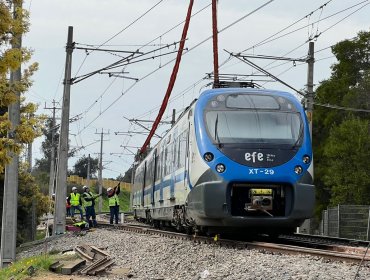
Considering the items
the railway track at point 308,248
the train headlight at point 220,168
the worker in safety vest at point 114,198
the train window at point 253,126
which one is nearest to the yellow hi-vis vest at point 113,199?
the worker in safety vest at point 114,198

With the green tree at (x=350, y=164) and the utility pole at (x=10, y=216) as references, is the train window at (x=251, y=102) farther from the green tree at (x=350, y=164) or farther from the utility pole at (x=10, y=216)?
the green tree at (x=350, y=164)

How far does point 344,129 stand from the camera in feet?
142

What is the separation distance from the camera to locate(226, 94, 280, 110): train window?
15.2 meters

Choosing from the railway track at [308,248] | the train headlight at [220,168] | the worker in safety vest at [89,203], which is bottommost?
the railway track at [308,248]

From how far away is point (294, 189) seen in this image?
14.2 meters

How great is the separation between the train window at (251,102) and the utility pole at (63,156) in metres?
13.0

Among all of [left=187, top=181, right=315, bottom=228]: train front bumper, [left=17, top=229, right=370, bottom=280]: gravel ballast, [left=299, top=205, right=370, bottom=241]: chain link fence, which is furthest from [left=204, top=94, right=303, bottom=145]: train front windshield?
[left=299, top=205, right=370, bottom=241]: chain link fence

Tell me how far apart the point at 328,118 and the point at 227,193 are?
36.9m

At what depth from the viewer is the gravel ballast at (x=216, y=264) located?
947cm

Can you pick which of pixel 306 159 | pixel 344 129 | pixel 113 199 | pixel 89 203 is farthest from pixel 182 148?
pixel 344 129

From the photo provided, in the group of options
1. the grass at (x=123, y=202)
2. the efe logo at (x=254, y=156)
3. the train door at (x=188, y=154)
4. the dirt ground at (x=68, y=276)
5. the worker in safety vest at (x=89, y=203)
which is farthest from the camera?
the grass at (x=123, y=202)

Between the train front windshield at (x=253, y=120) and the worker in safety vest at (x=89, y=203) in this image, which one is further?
the worker in safety vest at (x=89, y=203)

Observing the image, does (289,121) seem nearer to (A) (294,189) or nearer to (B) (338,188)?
(A) (294,189)

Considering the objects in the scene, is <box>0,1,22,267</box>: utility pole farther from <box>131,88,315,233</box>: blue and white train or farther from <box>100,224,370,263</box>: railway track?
<box>131,88,315,233</box>: blue and white train
